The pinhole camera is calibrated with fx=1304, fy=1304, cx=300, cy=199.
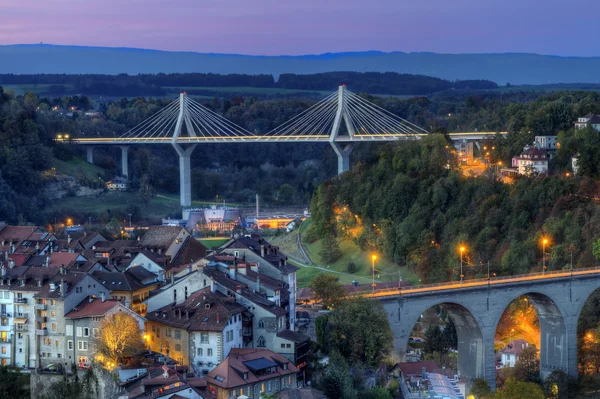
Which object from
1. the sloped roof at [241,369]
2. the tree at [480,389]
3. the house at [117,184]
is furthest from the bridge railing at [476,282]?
the house at [117,184]

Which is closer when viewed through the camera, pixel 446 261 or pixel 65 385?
pixel 65 385

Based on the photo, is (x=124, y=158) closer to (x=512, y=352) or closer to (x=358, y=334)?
(x=512, y=352)

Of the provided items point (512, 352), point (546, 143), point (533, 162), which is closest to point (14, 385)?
point (512, 352)

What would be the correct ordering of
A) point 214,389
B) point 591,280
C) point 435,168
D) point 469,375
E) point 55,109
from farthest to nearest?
point 55,109 < point 435,168 < point 591,280 < point 469,375 < point 214,389

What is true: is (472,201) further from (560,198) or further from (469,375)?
(469,375)

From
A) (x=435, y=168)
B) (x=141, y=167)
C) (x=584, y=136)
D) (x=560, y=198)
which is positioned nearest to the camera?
(x=560, y=198)

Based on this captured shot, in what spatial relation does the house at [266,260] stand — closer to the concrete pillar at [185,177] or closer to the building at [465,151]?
the building at [465,151]

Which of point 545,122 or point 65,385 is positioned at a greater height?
point 545,122

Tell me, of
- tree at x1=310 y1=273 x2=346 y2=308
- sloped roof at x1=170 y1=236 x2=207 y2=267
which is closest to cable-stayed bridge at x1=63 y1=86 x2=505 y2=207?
sloped roof at x1=170 y1=236 x2=207 y2=267

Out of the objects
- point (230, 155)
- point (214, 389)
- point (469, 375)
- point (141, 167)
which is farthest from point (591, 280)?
point (230, 155)
